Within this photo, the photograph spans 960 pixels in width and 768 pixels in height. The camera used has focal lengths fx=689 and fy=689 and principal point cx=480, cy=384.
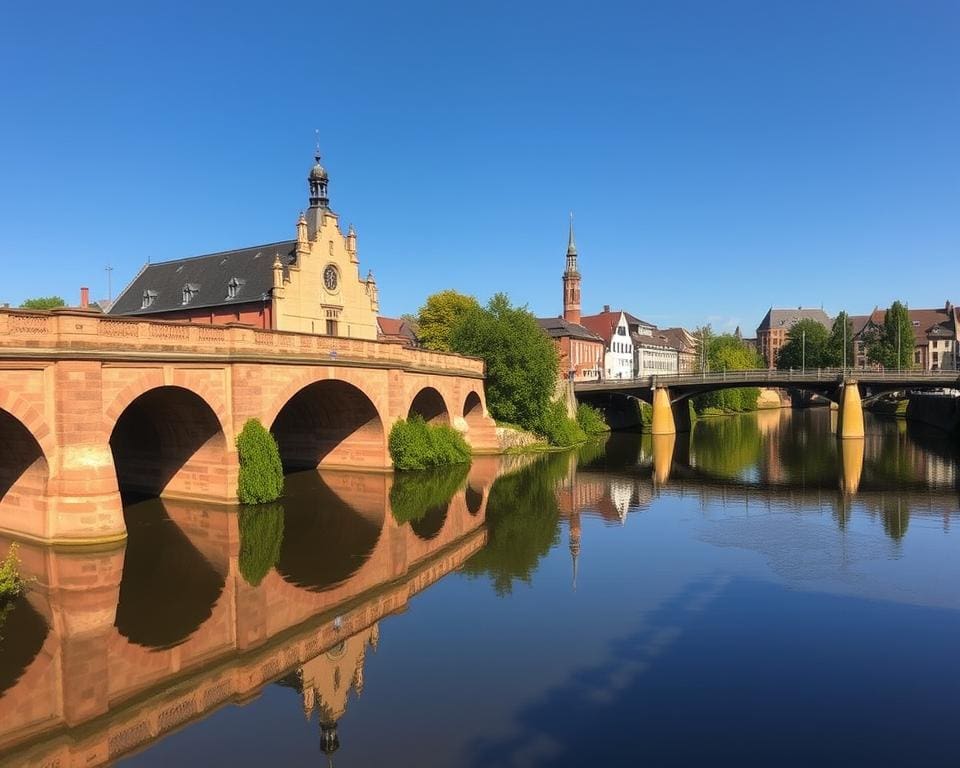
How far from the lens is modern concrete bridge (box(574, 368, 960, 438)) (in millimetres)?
61781

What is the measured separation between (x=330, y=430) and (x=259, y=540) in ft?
50.1

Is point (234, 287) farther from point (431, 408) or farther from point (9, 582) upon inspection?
point (9, 582)

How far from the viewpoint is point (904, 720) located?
1175 cm

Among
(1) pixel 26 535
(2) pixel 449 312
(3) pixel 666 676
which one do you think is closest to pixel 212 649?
(3) pixel 666 676

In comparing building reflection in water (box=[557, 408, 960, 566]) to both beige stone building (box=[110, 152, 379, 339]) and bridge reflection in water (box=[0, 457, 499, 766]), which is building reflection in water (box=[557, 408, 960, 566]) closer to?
bridge reflection in water (box=[0, 457, 499, 766])

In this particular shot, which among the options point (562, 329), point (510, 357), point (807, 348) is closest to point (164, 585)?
point (510, 357)

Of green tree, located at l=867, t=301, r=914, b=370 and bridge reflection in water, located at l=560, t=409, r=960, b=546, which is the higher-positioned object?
green tree, located at l=867, t=301, r=914, b=370

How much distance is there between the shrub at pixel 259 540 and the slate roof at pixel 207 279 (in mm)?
20400

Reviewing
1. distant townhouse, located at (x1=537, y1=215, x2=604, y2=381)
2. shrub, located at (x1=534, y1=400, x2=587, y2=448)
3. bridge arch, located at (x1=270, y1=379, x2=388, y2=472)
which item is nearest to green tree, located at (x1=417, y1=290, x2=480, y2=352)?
distant townhouse, located at (x1=537, y1=215, x2=604, y2=381)

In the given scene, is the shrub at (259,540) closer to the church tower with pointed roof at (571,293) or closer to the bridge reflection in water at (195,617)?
the bridge reflection in water at (195,617)

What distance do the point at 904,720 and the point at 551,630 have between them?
22.8ft

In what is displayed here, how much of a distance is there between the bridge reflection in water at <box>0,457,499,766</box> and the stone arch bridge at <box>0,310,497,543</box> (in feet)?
4.38

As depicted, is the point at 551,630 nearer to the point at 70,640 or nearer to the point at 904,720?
the point at 904,720

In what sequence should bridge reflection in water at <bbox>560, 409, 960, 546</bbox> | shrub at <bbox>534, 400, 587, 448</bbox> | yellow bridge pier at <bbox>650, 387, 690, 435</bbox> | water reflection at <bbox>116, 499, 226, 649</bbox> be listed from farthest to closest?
1. yellow bridge pier at <bbox>650, 387, 690, 435</bbox>
2. shrub at <bbox>534, 400, 587, 448</bbox>
3. bridge reflection in water at <bbox>560, 409, 960, 546</bbox>
4. water reflection at <bbox>116, 499, 226, 649</bbox>
